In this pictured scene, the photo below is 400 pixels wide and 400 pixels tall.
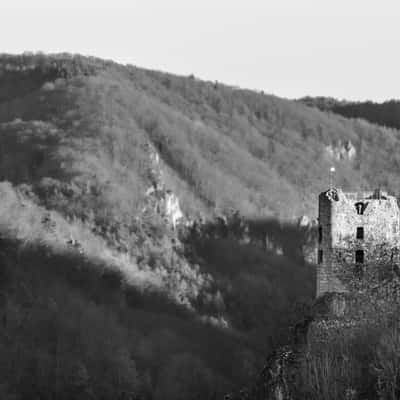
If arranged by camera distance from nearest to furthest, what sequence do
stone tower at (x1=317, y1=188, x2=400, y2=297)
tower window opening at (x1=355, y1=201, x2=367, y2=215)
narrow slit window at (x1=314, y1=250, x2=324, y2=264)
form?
1. stone tower at (x1=317, y1=188, x2=400, y2=297)
2. tower window opening at (x1=355, y1=201, x2=367, y2=215)
3. narrow slit window at (x1=314, y1=250, x2=324, y2=264)

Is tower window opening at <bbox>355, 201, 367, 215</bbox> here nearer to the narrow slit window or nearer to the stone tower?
the stone tower

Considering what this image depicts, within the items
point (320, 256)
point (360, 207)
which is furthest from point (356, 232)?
point (320, 256)

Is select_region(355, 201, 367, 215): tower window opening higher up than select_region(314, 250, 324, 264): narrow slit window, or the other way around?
select_region(355, 201, 367, 215): tower window opening

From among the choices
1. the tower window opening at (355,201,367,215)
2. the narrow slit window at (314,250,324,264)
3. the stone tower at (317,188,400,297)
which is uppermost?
the tower window opening at (355,201,367,215)

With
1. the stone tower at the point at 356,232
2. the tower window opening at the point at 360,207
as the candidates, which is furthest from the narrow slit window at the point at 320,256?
the tower window opening at the point at 360,207

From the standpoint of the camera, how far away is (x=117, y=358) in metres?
169

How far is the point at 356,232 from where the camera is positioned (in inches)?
3799

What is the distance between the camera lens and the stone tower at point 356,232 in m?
96.2

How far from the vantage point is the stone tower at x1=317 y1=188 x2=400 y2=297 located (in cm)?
9625

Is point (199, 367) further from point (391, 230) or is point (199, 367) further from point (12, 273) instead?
point (391, 230)

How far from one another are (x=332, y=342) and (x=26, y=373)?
6625cm

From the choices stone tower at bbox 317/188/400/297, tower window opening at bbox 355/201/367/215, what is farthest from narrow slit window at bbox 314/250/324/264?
tower window opening at bbox 355/201/367/215

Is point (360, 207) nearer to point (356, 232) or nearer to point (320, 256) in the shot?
point (356, 232)

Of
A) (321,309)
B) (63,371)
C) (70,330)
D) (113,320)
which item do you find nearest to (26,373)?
(63,371)
